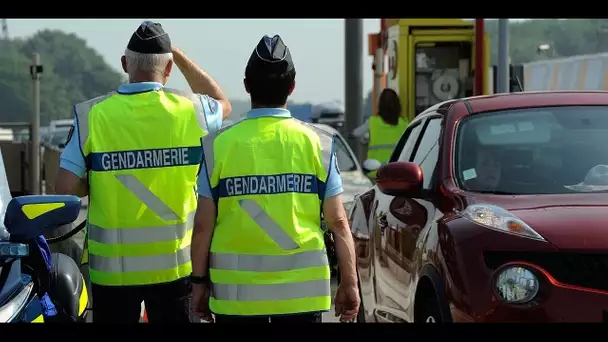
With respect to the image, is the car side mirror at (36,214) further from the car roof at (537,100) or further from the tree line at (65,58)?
the tree line at (65,58)

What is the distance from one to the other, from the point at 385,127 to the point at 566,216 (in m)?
7.41

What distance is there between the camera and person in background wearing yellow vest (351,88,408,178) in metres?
12.2

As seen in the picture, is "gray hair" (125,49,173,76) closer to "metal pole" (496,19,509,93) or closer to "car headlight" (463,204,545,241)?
"car headlight" (463,204,545,241)

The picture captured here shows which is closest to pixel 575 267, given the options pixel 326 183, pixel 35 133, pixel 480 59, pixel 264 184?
pixel 326 183

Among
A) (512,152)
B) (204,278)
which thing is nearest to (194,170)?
(204,278)

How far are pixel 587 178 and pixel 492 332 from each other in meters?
1.33

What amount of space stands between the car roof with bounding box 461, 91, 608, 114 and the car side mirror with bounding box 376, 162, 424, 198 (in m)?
0.54

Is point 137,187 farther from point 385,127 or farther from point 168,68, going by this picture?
point 385,127

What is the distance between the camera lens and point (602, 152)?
5.70m

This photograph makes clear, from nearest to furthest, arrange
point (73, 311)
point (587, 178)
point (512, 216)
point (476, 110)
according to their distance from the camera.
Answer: point (73, 311) < point (512, 216) < point (587, 178) < point (476, 110)

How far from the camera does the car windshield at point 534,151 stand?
5570 millimetres

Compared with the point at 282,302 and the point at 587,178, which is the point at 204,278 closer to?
the point at 282,302

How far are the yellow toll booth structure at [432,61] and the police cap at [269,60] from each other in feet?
41.2

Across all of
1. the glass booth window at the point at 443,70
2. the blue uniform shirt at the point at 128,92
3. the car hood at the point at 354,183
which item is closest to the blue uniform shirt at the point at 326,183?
the blue uniform shirt at the point at 128,92
